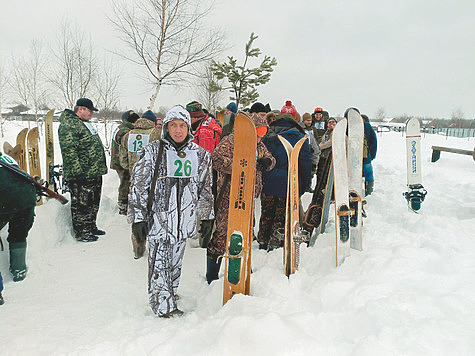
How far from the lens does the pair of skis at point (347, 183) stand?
305cm

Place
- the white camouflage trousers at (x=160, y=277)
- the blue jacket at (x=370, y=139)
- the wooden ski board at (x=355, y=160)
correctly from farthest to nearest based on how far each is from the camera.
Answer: the blue jacket at (x=370, y=139) → the wooden ski board at (x=355, y=160) → the white camouflage trousers at (x=160, y=277)

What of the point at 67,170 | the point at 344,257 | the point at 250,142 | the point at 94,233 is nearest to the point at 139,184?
the point at 250,142

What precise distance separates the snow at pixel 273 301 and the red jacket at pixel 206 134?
61.9 inches

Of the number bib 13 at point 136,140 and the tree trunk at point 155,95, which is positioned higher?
the tree trunk at point 155,95

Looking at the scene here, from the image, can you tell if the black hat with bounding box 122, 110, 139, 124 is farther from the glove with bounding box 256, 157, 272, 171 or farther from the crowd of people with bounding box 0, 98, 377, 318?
the glove with bounding box 256, 157, 272, 171

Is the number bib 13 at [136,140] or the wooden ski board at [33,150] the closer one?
the number bib 13 at [136,140]

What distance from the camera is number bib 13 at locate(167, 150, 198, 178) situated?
98.4 inches

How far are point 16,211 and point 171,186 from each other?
1.92 m

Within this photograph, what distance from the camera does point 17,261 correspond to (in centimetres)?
329

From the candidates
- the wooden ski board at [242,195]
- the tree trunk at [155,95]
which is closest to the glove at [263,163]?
the wooden ski board at [242,195]

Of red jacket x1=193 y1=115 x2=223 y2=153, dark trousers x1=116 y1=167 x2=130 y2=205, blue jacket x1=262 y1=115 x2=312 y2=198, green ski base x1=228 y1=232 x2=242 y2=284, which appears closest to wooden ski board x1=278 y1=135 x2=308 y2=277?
blue jacket x1=262 y1=115 x2=312 y2=198

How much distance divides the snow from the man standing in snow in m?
0.37

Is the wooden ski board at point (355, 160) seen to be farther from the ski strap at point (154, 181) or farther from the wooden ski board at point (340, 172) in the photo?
the ski strap at point (154, 181)

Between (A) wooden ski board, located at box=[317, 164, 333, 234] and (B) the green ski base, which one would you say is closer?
(B) the green ski base
